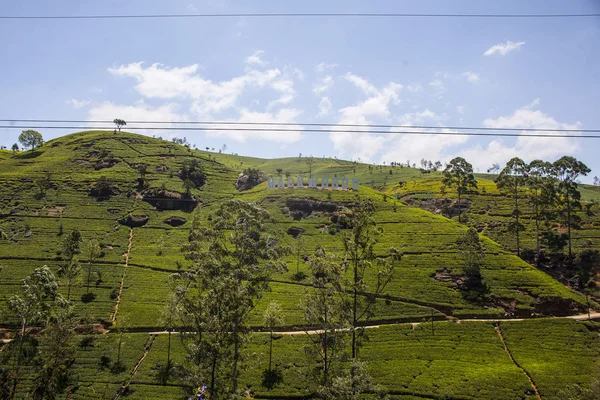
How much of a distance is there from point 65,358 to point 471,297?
59602 mm

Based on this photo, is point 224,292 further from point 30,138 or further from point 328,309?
point 30,138

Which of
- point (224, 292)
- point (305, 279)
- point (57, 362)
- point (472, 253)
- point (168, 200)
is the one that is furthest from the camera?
point (168, 200)

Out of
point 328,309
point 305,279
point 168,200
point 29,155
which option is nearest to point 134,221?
point 168,200

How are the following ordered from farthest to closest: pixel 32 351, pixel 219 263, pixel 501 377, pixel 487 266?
pixel 487 266, pixel 32 351, pixel 501 377, pixel 219 263

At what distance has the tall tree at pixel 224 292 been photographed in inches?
1134

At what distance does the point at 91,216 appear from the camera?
9769 centimetres

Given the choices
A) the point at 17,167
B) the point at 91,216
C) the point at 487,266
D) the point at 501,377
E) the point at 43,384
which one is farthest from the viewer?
the point at 17,167

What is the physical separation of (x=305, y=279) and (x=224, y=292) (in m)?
42.3

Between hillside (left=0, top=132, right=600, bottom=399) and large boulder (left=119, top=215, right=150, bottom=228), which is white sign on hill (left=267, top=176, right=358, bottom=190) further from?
large boulder (left=119, top=215, right=150, bottom=228)

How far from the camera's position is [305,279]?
229ft

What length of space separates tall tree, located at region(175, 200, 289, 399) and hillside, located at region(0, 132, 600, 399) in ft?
11.0

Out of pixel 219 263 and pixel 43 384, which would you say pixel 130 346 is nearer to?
pixel 43 384

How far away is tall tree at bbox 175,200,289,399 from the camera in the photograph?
2880 cm

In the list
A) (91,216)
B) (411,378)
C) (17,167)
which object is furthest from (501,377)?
(17,167)
